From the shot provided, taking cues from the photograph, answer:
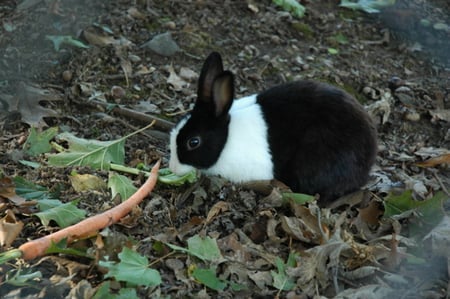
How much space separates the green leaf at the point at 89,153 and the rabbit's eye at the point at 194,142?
0.42 metres

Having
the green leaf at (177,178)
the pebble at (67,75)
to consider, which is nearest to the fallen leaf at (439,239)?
the green leaf at (177,178)

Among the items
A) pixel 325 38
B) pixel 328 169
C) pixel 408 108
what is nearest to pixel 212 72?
pixel 328 169

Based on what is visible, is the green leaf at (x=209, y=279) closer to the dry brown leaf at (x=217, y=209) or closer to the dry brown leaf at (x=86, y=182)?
the dry brown leaf at (x=217, y=209)

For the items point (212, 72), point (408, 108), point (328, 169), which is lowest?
point (408, 108)

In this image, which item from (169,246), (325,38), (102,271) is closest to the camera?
(102,271)

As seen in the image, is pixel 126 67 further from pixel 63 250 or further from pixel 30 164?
pixel 63 250

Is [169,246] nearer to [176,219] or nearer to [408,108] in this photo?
[176,219]

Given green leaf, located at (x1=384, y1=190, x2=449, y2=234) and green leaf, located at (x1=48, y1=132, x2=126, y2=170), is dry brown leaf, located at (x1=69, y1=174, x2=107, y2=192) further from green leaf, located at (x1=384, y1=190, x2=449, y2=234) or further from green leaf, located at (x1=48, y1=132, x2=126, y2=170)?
green leaf, located at (x1=384, y1=190, x2=449, y2=234)

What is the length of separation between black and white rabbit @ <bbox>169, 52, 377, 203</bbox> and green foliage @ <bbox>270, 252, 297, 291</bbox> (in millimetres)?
687

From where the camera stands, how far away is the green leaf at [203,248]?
3.34 metres

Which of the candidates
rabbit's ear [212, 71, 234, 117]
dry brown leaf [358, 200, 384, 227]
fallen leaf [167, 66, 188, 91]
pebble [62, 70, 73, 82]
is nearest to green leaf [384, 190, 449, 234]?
dry brown leaf [358, 200, 384, 227]

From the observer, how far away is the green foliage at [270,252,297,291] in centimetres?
328

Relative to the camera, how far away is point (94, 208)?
3688 mm

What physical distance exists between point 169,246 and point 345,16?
3.45 meters
